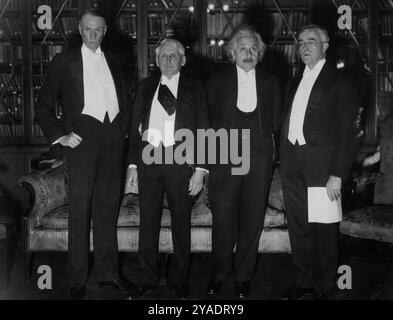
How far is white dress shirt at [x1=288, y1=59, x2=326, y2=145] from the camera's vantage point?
2850 millimetres

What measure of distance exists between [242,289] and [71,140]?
1.33 metres

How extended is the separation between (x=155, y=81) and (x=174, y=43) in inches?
10.2

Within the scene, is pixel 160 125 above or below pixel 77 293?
above

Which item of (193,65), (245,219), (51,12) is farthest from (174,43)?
(51,12)

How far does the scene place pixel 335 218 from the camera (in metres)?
2.81

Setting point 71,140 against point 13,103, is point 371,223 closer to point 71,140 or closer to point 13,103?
point 71,140

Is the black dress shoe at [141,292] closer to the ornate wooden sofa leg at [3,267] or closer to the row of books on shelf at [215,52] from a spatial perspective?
the ornate wooden sofa leg at [3,267]

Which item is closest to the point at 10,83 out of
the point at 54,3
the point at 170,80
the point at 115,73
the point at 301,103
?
the point at 54,3

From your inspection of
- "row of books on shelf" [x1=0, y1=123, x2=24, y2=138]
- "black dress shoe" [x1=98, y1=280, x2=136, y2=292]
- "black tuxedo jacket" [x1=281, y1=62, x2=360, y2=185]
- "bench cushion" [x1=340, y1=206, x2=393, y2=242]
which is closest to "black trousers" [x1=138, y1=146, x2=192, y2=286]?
"black dress shoe" [x1=98, y1=280, x2=136, y2=292]

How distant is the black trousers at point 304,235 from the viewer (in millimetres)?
2848

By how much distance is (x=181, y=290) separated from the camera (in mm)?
2953

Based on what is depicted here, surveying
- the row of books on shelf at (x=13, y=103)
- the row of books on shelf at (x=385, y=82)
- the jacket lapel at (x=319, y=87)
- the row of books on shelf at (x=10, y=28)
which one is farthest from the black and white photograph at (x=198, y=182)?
the row of books on shelf at (x=10, y=28)

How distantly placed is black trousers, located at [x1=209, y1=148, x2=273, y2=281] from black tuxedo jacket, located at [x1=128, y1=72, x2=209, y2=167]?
7.9 inches

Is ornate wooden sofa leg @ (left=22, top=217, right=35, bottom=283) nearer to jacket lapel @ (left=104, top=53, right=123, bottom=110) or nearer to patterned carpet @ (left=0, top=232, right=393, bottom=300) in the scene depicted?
patterned carpet @ (left=0, top=232, right=393, bottom=300)
